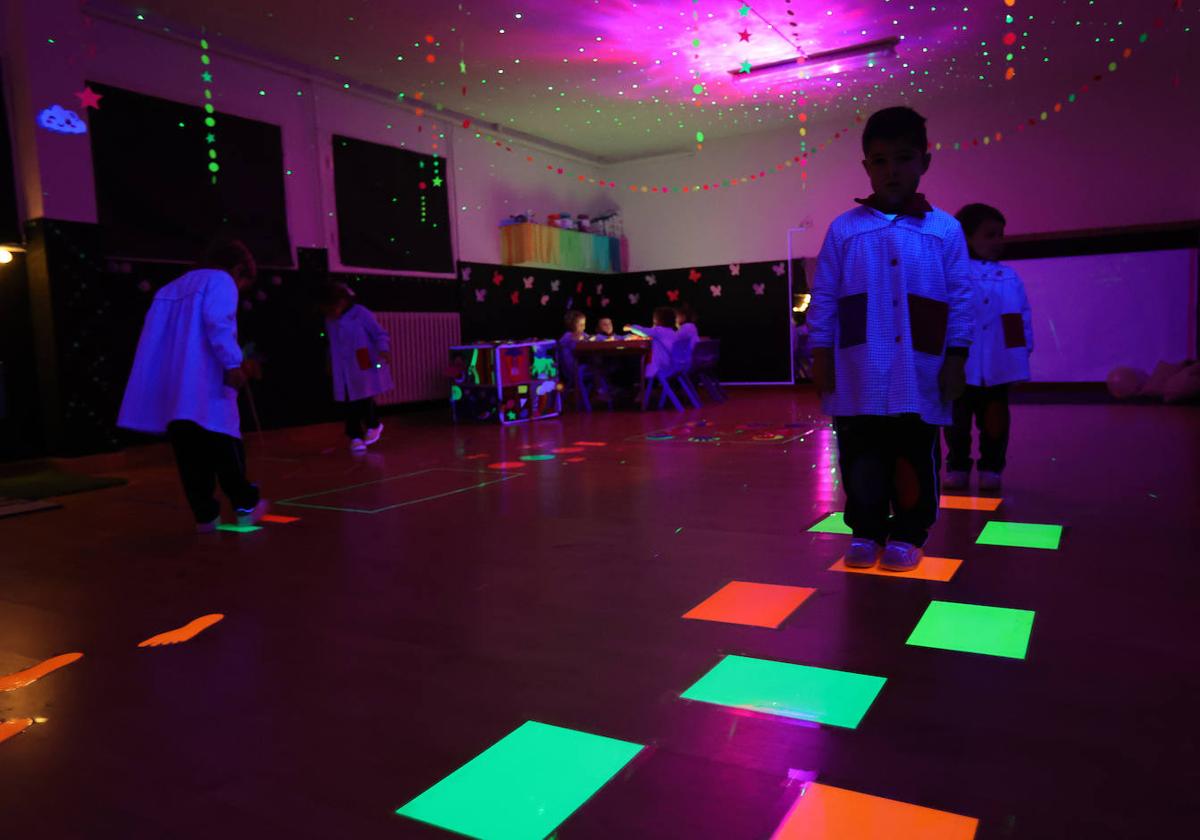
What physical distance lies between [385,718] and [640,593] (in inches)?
35.0

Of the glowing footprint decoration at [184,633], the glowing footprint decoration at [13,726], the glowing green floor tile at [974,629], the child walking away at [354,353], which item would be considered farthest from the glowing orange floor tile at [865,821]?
the child walking away at [354,353]

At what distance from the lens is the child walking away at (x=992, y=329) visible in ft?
10.7

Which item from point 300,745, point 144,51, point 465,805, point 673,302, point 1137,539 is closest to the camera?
point 465,805

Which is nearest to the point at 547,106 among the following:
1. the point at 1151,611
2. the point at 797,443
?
the point at 797,443

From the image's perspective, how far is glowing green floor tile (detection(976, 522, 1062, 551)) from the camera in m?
2.57

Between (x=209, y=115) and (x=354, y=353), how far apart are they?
2.19 meters

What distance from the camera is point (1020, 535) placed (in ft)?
8.80

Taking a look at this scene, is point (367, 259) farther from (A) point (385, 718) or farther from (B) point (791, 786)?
(B) point (791, 786)

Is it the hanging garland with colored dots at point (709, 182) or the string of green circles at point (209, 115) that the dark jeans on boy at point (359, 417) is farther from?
the hanging garland with colored dots at point (709, 182)

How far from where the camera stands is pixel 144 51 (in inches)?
223

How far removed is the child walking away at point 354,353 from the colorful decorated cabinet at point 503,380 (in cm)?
146

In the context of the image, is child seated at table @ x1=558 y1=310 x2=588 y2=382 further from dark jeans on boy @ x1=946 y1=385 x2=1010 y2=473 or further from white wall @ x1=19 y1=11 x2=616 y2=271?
dark jeans on boy @ x1=946 y1=385 x2=1010 y2=473

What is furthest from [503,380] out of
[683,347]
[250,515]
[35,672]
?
[35,672]

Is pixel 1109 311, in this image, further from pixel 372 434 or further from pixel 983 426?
pixel 372 434
